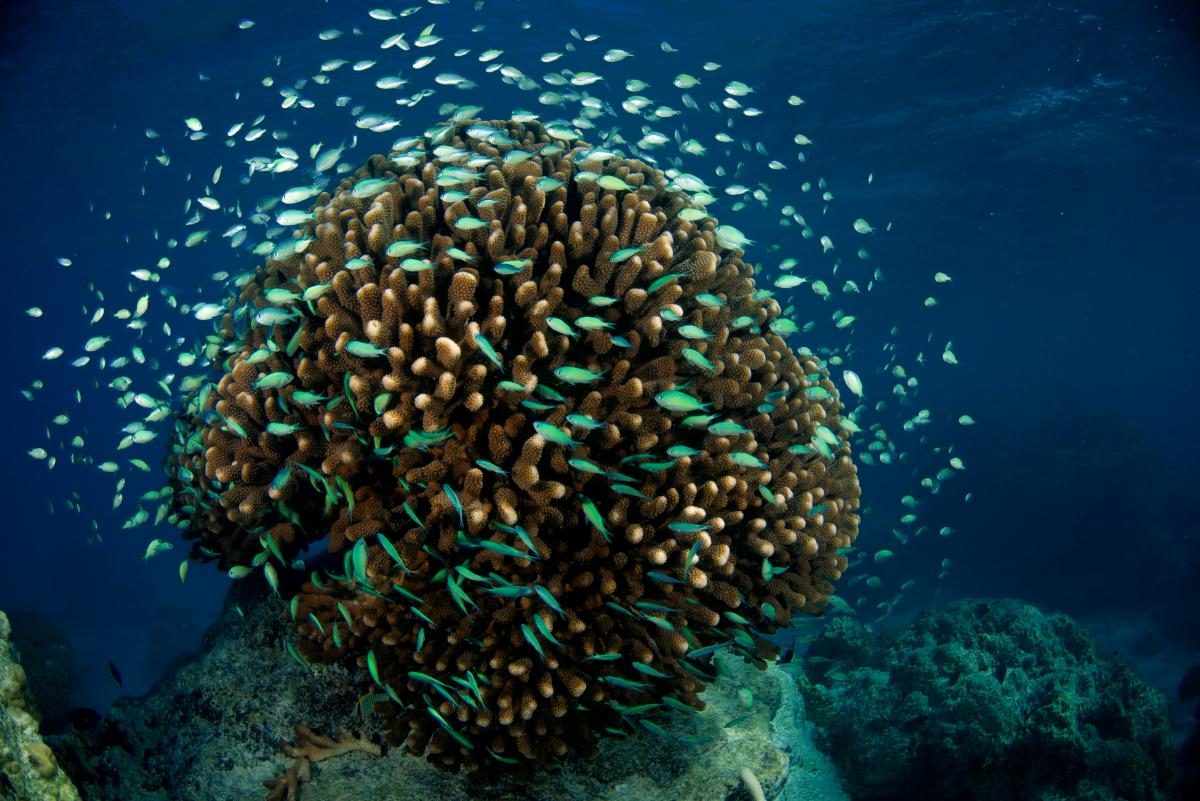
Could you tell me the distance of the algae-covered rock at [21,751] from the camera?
3.38 m

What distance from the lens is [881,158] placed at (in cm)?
3491

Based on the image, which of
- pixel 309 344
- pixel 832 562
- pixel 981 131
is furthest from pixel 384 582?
pixel 981 131

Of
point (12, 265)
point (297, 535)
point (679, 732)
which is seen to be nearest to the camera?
point (297, 535)

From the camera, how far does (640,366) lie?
4.39 m

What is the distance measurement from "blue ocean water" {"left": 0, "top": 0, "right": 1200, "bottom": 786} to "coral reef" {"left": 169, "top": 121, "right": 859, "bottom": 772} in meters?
10.1

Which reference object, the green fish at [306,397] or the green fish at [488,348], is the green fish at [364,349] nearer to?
the green fish at [306,397]

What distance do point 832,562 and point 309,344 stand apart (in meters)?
4.42

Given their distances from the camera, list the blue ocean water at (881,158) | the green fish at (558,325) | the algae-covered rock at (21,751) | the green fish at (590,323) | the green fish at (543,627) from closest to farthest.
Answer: the algae-covered rock at (21,751) < the green fish at (543,627) < the green fish at (558,325) < the green fish at (590,323) < the blue ocean water at (881,158)

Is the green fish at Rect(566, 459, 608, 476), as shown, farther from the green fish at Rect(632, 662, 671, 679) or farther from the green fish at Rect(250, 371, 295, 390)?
the green fish at Rect(250, 371, 295, 390)

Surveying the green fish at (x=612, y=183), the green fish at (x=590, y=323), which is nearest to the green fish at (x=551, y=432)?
the green fish at (x=590, y=323)

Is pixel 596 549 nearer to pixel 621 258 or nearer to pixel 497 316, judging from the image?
pixel 497 316

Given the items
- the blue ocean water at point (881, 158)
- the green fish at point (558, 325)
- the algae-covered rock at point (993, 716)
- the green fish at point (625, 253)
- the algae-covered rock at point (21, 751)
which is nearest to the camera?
the algae-covered rock at point (21, 751)

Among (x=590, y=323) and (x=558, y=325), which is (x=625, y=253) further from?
(x=558, y=325)

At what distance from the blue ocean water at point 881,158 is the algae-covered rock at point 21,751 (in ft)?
38.7
